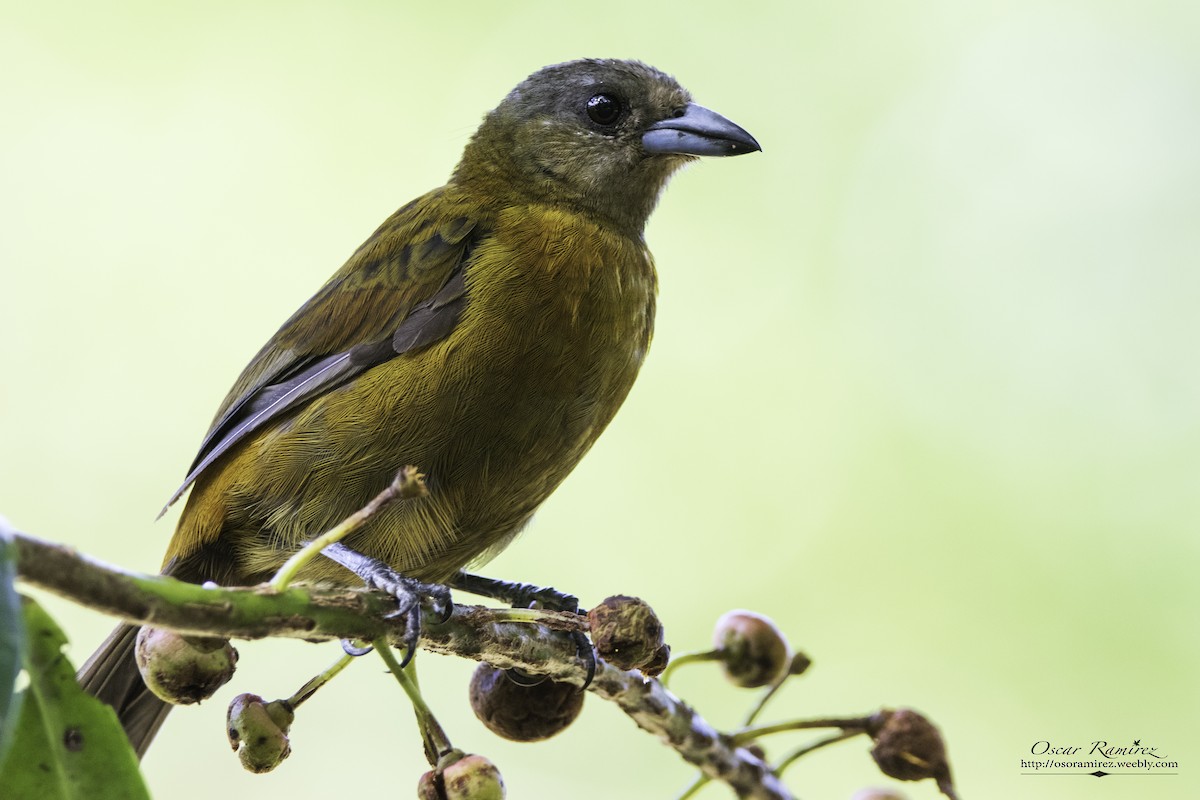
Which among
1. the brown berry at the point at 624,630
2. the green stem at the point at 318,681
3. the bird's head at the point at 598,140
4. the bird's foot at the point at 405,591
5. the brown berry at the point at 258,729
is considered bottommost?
the brown berry at the point at 258,729

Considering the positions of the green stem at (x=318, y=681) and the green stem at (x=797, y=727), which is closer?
the green stem at (x=318, y=681)

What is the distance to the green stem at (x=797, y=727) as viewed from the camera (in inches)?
83.7

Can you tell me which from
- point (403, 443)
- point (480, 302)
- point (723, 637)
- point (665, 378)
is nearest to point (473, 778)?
point (723, 637)

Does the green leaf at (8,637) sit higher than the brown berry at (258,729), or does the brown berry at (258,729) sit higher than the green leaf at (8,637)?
the green leaf at (8,637)

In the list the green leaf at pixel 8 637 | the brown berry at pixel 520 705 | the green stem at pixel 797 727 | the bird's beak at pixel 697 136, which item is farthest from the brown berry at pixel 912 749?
the bird's beak at pixel 697 136

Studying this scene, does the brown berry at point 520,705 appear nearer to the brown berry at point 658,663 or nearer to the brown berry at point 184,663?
the brown berry at point 658,663

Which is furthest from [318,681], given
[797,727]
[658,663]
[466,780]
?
[797,727]

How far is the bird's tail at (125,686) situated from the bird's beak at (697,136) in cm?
183

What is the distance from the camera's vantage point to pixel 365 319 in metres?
3.05

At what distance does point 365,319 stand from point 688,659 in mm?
1236

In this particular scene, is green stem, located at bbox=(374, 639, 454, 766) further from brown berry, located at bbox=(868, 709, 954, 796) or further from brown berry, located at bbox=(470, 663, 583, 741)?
brown berry, located at bbox=(868, 709, 954, 796)

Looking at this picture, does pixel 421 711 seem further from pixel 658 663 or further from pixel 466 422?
pixel 466 422

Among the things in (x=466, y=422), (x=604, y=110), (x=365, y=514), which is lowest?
(x=365, y=514)

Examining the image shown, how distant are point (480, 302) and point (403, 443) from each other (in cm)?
37
